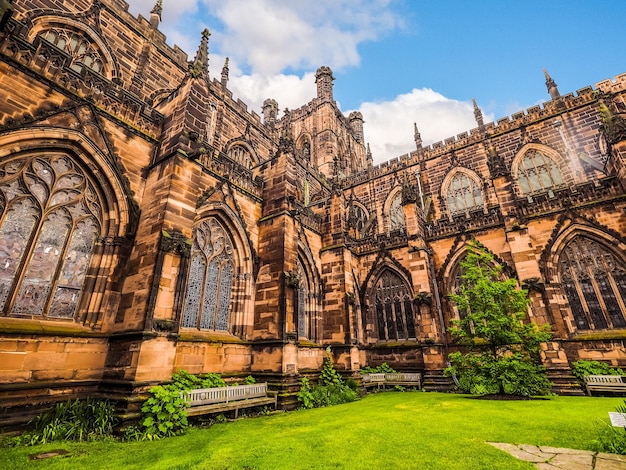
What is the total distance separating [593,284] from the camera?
12.1 metres

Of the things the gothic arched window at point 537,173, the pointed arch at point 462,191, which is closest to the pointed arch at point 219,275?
the pointed arch at point 462,191

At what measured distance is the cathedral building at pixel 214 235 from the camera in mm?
6785

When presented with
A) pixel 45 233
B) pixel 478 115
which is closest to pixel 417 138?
pixel 478 115

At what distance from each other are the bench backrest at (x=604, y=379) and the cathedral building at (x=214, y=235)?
0.66 metres

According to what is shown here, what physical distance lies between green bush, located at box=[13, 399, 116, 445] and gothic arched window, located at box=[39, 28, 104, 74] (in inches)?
464

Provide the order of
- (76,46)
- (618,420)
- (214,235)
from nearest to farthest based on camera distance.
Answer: (618,420)
(214,235)
(76,46)

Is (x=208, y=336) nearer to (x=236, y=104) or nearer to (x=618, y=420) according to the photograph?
(x=618, y=420)

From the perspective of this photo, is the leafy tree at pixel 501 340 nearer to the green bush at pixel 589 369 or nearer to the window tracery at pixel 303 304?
the green bush at pixel 589 369

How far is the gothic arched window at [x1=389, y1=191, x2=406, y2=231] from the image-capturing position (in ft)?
74.7

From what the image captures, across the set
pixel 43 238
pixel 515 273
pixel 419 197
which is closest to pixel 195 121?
pixel 43 238

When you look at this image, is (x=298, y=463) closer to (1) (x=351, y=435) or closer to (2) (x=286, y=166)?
(1) (x=351, y=435)

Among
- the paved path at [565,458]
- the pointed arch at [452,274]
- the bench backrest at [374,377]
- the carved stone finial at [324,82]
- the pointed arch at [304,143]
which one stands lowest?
the paved path at [565,458]

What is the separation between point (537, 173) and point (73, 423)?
79.9 feet

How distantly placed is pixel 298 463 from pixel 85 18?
17593mm
